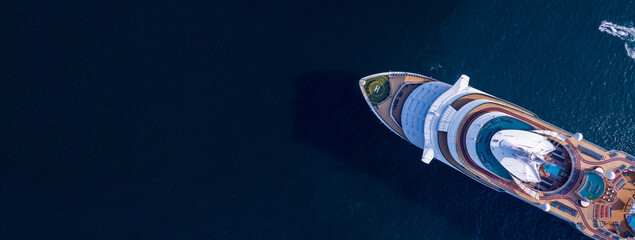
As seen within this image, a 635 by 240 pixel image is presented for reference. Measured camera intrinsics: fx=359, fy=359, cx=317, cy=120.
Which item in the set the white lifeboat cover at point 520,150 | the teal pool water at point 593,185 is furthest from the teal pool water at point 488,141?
the teal pool water at point 593,185

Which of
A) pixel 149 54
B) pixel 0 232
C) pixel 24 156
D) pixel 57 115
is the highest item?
pixel 149 54

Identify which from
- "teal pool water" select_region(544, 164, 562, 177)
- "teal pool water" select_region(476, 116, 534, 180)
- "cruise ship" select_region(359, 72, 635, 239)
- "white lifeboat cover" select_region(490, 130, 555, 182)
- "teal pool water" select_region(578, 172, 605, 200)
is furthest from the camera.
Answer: "teal pool water" select_region(544, 164, 562, 177)

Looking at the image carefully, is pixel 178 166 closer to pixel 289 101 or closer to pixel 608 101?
pixel 289 101

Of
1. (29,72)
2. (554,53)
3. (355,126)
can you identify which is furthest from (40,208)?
(554,53)

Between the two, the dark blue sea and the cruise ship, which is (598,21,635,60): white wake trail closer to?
the dark blue sea

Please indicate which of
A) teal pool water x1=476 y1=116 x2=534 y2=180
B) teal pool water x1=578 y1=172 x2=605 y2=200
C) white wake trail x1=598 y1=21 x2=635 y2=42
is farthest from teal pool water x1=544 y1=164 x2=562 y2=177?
white wake trail x1=598 y1=21 x2=635 y2=42

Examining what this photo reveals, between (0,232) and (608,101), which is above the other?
(608,101)
